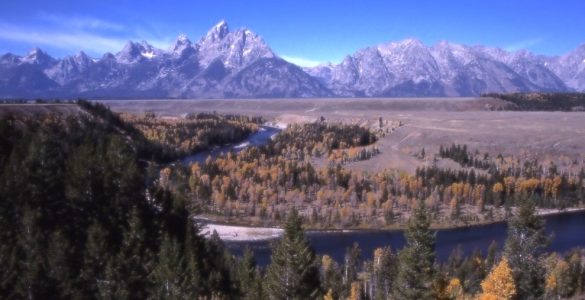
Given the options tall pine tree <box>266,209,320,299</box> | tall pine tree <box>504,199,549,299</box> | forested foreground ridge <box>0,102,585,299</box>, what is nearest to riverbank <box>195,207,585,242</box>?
forested foreground ridge <box>0,102,585,299</box>

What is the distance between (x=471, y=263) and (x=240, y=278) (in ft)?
81.0

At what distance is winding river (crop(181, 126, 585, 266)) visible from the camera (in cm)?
5931

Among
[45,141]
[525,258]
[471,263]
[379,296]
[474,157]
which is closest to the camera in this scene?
[525,258]

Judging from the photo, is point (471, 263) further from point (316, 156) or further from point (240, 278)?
point (316, 156)

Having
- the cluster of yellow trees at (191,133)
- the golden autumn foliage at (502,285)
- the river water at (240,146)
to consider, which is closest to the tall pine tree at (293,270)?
the golden autumn foliage at (502,285)

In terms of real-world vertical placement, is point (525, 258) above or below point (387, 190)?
above

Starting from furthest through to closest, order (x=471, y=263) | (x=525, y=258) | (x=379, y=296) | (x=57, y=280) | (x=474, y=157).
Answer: (x=474, y=157)
(x=471, y=263)
(x=379, y=296)
(x=525, y=258)
(x=57, y=280)

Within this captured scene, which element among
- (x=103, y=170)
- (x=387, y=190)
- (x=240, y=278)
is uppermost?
(x=103, y=170)

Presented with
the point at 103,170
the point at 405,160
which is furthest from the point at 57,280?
the point at 405,160

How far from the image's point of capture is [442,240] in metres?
64.4

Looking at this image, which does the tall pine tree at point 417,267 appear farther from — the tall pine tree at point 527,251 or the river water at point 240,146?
the river water at point 240,146

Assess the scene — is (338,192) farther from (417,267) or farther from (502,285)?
(417,267)

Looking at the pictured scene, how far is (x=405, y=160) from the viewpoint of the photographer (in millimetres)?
111812

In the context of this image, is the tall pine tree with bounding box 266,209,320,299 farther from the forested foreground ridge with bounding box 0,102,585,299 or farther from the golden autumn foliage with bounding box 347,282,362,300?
the golden autumn foliage with bounding box 347,282,362,300
